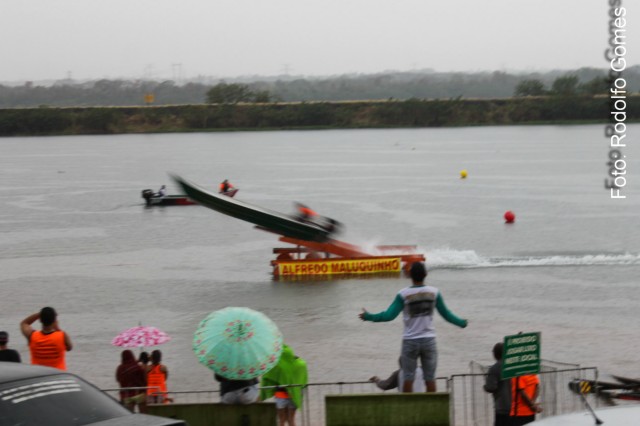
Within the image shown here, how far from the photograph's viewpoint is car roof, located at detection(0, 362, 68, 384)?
6824mm

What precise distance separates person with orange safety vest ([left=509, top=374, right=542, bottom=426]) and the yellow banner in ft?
72.3

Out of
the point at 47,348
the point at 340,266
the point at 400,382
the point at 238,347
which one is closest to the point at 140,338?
the point at 47,348

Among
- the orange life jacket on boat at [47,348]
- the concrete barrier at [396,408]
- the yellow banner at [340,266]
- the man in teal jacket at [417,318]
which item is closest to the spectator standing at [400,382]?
the man in teal jacket at [417,318]

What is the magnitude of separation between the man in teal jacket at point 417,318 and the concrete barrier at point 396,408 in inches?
47.2

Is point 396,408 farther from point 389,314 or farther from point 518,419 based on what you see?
point 518,419

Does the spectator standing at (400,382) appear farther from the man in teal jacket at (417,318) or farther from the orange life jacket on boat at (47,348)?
the orange life jacket on boat at (47,348)

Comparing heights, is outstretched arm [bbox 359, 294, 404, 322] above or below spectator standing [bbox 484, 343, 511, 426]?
above

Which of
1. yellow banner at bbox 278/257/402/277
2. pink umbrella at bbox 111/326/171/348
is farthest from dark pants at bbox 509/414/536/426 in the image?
yellow banner at bbox 278/257/402/277

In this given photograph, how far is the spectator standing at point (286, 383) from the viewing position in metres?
10.4

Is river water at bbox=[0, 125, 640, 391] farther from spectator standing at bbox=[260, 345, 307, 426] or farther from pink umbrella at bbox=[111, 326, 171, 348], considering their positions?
spectator standing at bbox=[260, 345, 307, 426]

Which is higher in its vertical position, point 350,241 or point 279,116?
point 279,116

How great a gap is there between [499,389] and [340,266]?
881 inches

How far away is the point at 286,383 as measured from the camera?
34.7 feet

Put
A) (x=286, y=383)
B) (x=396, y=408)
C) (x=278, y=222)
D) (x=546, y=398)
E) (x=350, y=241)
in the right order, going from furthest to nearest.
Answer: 1. (x=350, y=241)
2. (x=278, y=222)
3. (x=546, y=398)
4. (x=286, y=383)
5. (x=396, y=408)
